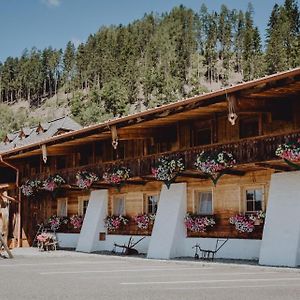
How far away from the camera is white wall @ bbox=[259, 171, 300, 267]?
668 inches

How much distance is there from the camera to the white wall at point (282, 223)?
16969 mm

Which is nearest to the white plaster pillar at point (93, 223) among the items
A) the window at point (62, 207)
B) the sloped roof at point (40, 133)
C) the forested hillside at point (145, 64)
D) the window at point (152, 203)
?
the window at point (152, 203)

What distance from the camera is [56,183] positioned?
1043 inches

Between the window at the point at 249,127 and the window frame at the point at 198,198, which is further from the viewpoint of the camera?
the window frame at the point at 198,198

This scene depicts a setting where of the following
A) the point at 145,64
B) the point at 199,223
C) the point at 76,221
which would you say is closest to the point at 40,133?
the point at 76,221

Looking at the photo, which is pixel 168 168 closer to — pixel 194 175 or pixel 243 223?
pixel 194 175

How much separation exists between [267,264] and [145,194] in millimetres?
8212

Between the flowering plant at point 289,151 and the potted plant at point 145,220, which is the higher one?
the flowering plant at point 289,151

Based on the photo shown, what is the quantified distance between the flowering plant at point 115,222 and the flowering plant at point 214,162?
23.3 feet

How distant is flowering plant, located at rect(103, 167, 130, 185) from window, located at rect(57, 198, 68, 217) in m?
7.01

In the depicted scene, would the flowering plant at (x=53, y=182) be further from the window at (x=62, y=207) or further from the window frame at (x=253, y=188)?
the window frame at (x=253, y=188)

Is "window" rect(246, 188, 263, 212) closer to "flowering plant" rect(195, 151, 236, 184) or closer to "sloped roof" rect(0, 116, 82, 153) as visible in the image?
"flowering plant" rect(195, 151, 236, 184)

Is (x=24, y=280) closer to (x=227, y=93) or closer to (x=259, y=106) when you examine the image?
(x=227, y=93)

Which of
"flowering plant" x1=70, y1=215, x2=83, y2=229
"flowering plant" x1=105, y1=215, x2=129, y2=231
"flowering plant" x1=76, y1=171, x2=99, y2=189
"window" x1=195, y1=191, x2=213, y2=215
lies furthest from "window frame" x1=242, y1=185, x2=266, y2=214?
"flowering plant" x1=70, y1=215, x2=83, y2=229
